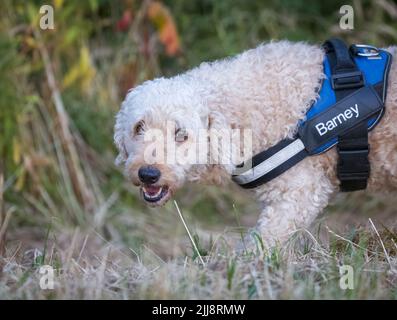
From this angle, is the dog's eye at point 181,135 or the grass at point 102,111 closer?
the dog's eye at point 181,135

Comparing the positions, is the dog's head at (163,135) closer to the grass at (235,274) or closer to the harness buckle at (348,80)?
the grass at (235,274)

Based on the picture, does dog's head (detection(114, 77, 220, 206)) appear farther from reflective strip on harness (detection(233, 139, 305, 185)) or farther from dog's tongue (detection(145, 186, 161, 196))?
reflective strip on harness (detection(233, 139, 305, 185))

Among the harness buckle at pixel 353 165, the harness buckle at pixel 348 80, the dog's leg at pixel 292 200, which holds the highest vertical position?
the harness buckle at pixel 348 80

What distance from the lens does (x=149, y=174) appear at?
3.71m

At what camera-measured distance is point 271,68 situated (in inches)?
157

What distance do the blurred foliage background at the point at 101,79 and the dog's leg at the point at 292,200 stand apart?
2114mm

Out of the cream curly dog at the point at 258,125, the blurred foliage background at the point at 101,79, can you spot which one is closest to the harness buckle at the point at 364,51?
the cream curly dog at the point at 258,125

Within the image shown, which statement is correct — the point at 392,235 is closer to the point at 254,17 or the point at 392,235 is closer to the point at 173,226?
the point at 173,226

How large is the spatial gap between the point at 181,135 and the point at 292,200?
0.68m

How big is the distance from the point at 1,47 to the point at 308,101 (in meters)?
3.22

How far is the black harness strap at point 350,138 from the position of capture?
375 cm

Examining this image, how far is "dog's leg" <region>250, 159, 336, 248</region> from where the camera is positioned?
3799 millimetres

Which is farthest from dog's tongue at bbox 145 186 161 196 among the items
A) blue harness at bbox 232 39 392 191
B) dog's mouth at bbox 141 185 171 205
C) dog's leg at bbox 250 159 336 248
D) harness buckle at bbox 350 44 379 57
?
harness buckle at bbox 350 44 379 57

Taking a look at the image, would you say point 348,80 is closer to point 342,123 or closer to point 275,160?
point 342,123
